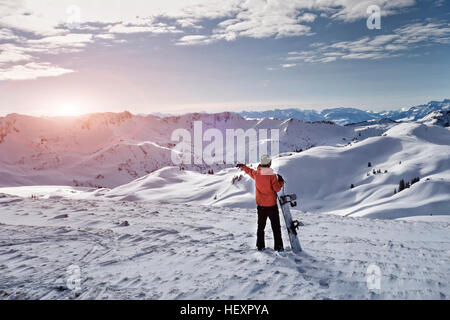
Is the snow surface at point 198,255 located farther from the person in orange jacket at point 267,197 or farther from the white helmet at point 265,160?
the white helmet at point 265,160

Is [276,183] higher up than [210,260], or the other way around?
[276,183]

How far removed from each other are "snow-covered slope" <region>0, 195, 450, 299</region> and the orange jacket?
1.11m

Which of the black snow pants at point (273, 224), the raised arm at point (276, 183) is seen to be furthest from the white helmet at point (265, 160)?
the black snow pants at point (273, 224)

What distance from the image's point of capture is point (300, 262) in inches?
227

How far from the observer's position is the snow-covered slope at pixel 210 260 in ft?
15.0

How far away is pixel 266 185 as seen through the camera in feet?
20.5

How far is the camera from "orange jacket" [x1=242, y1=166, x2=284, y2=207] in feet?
20.1

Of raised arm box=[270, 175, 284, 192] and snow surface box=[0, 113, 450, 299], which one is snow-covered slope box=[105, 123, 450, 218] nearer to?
snow surface box=[0, 113, 450, 299]

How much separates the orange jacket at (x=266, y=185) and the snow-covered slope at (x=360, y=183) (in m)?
15.9

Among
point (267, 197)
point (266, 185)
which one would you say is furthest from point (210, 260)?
point (266, 185)

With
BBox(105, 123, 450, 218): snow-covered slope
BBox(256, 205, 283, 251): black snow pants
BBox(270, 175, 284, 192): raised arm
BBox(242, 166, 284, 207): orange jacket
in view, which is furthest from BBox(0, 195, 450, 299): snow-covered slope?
BBox(105, 123, 450, 218): snow-covered slope

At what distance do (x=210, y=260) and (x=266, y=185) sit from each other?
76.3 inches

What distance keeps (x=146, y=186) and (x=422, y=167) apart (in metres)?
39.1

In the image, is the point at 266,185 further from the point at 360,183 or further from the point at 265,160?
the point at 360,183
